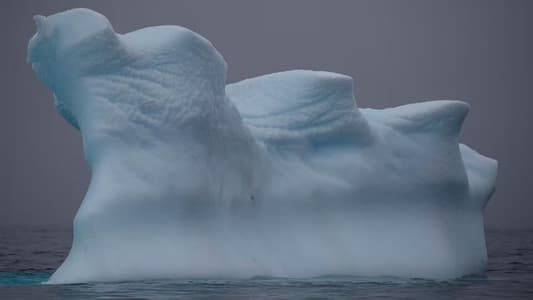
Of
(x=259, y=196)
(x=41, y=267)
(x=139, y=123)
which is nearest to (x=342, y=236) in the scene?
(x=259, y=196)

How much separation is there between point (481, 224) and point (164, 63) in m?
7.53

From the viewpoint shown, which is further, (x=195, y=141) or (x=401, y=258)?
(x=401, y=258)

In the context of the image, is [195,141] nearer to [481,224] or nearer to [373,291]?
[373,291]

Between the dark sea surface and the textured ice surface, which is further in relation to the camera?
the textured ice surface

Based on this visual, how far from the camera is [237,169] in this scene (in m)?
15.4

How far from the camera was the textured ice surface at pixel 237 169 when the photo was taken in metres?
14.1

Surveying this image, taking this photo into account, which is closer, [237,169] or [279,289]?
[279,289]

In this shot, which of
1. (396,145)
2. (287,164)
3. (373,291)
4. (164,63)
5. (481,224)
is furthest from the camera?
(481,224)

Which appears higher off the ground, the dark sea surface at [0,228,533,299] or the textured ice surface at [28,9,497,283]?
the textured ice surface at [28,9,497,283]

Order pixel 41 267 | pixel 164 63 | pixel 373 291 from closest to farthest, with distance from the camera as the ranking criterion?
pixel 373 291, pixel 164 63, pixel 41 267

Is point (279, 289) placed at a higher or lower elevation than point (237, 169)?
lower

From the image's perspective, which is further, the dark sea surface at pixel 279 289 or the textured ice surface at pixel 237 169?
the textured ice surface at pixel 237 169

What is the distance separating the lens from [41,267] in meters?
20.6

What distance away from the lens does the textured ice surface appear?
14078 mm
